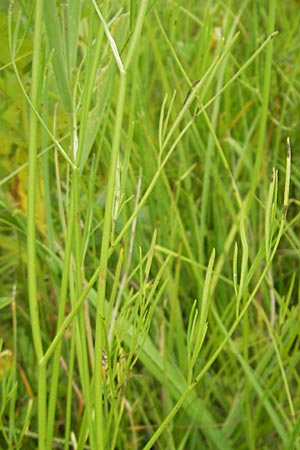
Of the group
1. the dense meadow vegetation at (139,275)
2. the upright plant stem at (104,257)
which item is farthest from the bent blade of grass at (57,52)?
the upright plant stem at (104,257)

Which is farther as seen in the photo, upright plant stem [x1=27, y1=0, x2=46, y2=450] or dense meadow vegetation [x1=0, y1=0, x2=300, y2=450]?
dense meadow vegetation [x1=0, y1=0, x2=300, y2=450]

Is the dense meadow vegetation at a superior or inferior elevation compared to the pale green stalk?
inferior

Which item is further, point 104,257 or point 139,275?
point 139,275

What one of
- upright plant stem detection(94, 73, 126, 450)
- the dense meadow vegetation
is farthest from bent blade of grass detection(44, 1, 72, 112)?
upright plant stem detection(94, 73, 126, 450)

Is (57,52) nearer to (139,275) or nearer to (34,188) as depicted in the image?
(34,188)

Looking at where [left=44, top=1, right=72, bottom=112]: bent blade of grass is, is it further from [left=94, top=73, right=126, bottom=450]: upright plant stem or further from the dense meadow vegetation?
[left=94, top=73, right=126, bottom=450]: upright plant stem

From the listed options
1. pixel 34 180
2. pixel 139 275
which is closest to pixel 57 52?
pixel 34 180

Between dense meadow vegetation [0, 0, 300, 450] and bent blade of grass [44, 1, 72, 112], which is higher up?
bent blade of grass [44, 1, 72, 112]

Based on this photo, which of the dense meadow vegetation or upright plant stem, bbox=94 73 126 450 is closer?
upright plant stem, bbox=94 73 126 450

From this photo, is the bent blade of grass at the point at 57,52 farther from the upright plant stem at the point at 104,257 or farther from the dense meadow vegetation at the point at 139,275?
the upright plant stem at the point at 104,257

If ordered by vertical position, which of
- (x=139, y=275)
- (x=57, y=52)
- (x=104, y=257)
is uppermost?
(x=57, y=52)

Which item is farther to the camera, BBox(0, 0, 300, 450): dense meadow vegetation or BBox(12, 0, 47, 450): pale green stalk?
BBox(0, 0, 300, 450): dense meadow vegetation

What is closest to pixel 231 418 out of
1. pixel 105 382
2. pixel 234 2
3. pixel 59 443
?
pixel 59 443
